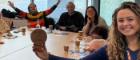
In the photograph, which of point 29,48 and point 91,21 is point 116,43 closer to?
point 29,48

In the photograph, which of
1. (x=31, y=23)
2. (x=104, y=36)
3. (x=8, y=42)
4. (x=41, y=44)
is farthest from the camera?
(x=31, y=23)

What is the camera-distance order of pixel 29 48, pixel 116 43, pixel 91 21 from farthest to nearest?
pixel 91 21 → pixel 29 48 → pixel 116 43

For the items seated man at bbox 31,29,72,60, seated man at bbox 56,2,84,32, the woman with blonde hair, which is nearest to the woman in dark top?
seated man at bbox 56,2,84,32

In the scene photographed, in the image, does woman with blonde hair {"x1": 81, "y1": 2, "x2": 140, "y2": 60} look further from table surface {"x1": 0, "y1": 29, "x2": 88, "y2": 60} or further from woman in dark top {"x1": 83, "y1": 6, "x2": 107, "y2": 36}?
woman in dark top {"x1": 83, "y1": 6, "x2": 107, "y2": 36}

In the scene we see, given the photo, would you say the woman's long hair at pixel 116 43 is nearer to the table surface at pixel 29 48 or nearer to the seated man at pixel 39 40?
the seated man at pixel 39 40

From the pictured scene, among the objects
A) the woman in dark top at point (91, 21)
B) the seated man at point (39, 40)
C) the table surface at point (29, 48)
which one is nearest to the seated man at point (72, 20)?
the woman in dark top at point (91, 21)

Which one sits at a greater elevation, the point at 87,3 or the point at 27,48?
the point at 87,3

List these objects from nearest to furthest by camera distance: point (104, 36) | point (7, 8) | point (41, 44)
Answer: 1. point (41, 44)
2. point (104, 36)
3. point (7, 8)

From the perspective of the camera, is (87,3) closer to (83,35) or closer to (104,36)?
(83,35)

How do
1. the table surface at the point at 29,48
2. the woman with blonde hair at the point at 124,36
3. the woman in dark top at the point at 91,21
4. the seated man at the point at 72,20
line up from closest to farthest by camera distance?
the woman with blonde hair at the point at 124,36, the table surface at the point at 29,48, the woman in dark top at the point at 91,21, the seated man at the point at 72,20

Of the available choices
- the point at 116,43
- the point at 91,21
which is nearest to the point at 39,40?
the point at 116,43

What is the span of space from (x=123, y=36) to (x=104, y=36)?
5.53 feet

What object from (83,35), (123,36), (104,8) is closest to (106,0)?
(104,8)

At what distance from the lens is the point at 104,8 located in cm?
760
